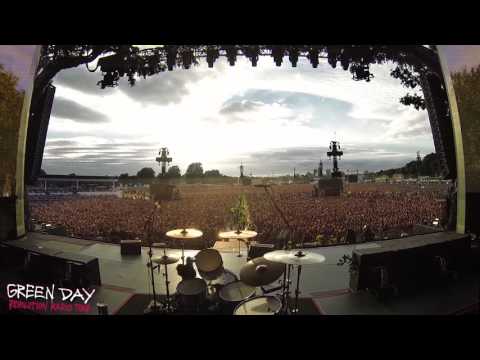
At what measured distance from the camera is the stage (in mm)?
4734

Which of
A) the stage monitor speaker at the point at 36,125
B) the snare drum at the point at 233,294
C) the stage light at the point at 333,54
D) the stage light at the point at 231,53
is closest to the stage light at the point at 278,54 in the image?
the stage light at the point at 231,53

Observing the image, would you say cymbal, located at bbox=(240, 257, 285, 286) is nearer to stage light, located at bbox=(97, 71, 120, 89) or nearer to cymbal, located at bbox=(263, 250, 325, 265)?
cymbal, located at bbox=(263, 250, 325, 265)

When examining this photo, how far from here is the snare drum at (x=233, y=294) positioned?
4.29 meters

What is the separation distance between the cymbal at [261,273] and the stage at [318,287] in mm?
1335

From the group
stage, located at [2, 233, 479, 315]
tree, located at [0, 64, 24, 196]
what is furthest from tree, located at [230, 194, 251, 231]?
tree, located at [0, 64, 24, 196]

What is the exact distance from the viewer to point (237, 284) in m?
4.55

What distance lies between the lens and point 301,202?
8.99 m

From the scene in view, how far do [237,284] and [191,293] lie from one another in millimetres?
755

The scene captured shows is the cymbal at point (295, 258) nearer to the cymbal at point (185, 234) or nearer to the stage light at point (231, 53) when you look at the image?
the cymbal at point (185, 234)

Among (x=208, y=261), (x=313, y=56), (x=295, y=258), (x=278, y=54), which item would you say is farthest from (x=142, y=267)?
(x=313, y=56)
